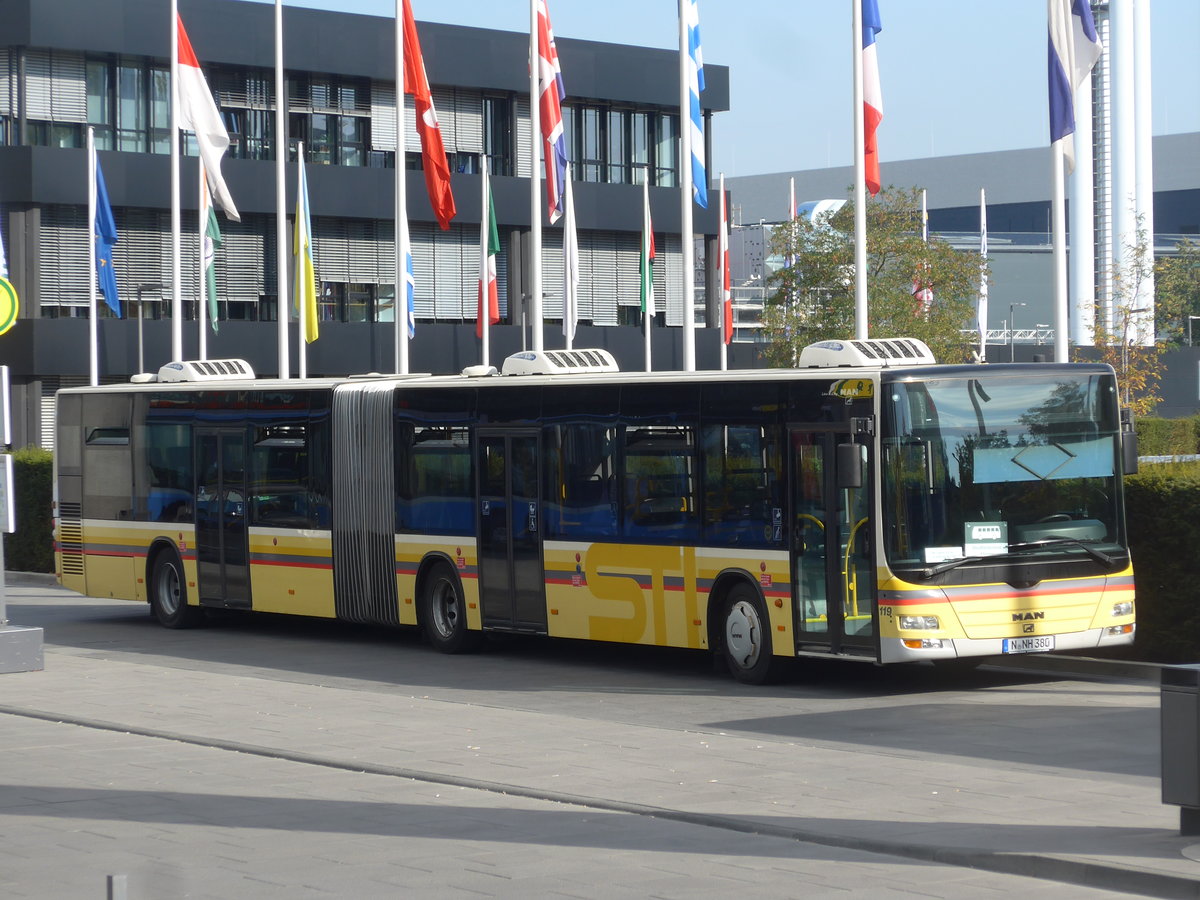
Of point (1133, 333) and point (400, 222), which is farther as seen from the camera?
point (1133, 333)

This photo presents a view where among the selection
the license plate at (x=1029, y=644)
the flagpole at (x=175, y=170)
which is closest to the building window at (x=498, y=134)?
the flagpole at (x=175, y=170)

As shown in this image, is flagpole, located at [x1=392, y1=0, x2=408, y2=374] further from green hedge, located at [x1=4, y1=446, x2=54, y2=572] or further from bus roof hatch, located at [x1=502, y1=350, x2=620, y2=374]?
bus roof hatch, located at [x1=502, y1=350, x2=620, y2=374]

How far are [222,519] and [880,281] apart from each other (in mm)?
29296

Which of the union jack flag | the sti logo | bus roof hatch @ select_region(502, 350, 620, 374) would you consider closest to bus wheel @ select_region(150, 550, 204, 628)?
bus roof hatch @ select_region(502, 350, 620, 374)

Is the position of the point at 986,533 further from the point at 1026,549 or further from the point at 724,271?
the point at 724,271

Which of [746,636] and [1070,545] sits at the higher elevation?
[1070,545]

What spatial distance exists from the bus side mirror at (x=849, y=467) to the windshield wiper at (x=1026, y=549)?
881 mm

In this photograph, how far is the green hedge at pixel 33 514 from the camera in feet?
103

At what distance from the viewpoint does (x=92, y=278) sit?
41844 mm

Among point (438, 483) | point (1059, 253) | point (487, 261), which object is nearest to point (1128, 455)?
point (1059, 253)

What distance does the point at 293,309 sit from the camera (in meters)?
52.4

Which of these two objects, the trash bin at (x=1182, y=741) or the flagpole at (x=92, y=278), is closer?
the trash bin at (x=1182, y=741)

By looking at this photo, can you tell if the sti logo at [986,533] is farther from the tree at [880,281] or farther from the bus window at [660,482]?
the tree at [880,281]

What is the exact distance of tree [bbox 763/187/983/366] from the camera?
4838 centimetres
